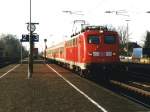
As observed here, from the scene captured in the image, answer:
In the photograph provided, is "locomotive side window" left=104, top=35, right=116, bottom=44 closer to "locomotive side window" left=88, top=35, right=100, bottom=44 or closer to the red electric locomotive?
the red electric locomotive

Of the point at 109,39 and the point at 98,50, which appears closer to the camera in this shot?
the point at 98,50

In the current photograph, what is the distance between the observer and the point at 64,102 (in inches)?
598

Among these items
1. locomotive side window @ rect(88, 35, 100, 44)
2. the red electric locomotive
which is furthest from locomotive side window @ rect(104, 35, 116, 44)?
locomotive side window @ rect(88, 35, 100, 44)

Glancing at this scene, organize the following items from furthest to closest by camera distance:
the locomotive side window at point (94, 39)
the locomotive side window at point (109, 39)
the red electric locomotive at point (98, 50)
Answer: the locomotive side window at point (94, 39), the locomotive side window at point (109, 39), the red electric locomotive at point (98, 50)

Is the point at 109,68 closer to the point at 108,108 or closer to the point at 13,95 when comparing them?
the point at 13,95

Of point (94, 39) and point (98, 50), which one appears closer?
point (98, 50)

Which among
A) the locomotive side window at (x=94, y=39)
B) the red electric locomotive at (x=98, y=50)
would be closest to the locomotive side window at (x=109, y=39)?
the red electric locomotive at (x=98, y=50)

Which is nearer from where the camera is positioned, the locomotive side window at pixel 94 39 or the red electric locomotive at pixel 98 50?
the red electric locomotive at pixel 98 50

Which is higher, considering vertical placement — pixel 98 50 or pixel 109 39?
pixel 109 39

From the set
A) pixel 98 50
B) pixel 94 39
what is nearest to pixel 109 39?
pixel 94 39

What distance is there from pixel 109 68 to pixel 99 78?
12.8ft

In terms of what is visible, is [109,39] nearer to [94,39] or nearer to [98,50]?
[94,39]

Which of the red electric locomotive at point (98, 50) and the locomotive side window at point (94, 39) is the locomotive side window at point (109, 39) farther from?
the locomotive side window at point (94, 39)

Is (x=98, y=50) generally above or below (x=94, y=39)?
below
